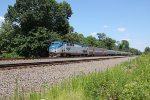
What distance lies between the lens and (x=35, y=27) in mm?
→ 56344

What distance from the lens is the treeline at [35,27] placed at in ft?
176

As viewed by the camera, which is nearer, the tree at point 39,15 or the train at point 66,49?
the train at point 66,49

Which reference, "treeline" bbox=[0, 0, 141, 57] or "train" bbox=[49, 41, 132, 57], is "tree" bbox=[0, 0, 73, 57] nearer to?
"treeline" bbox=[0, 0, 141, 57]

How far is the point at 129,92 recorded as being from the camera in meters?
7.34

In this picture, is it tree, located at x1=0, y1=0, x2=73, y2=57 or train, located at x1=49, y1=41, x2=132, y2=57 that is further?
tree, located at x1=0, y1=0, x2=73, y2=57

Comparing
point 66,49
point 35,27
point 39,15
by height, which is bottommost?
point 66,49

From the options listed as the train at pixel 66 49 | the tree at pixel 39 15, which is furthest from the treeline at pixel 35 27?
the train at pixel 66 49

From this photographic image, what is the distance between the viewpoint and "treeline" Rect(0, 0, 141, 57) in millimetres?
53594

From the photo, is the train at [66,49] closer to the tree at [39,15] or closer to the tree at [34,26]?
the tree at [34,26]

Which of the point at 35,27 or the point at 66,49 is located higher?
the point at 35,27

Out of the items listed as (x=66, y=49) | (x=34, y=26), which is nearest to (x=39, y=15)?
(x=34, y=26)

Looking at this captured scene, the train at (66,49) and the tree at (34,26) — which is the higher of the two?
the tree at (34,26)

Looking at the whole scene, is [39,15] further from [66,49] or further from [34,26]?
[66,49]

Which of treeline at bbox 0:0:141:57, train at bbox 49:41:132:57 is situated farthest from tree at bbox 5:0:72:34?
train at bbox 49:41:132:57
